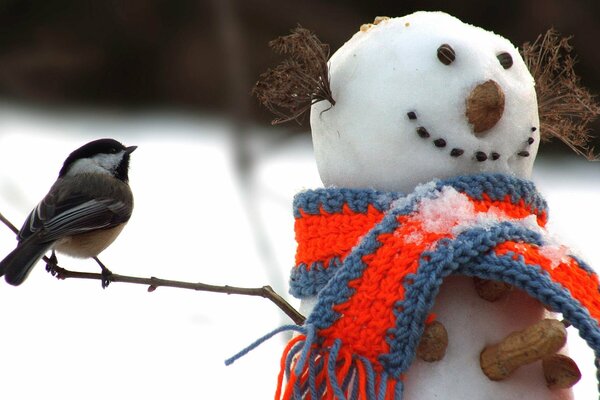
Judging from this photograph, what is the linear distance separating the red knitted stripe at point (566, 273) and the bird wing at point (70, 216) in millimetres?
485

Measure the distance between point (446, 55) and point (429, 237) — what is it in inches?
5.8

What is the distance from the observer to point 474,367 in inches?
29.5

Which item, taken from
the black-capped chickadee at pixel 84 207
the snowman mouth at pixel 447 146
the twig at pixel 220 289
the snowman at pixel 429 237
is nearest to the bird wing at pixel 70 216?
the black-capped chickadee at pixel 84 207

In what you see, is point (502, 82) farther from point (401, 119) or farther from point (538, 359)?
point (538, 359)

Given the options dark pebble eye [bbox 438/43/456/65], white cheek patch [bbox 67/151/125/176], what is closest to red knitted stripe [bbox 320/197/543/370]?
dark pebble eye [bbox 438/43/456/65]

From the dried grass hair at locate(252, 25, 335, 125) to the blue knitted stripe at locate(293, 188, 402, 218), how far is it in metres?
0.07

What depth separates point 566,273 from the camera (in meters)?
0.75

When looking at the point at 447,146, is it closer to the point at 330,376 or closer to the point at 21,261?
the point at 330,376

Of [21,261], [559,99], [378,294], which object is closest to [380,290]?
[378,294]

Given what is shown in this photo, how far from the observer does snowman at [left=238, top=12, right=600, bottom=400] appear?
2.38 feet

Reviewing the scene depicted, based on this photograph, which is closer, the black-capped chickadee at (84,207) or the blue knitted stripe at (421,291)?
the blue knitted stripe at (421,291)

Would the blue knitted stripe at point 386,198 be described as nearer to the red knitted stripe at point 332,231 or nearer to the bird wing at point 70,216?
the red knitted stripe at point 332,231

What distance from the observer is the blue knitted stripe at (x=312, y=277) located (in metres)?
0.79

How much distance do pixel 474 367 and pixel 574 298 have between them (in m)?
0.09
